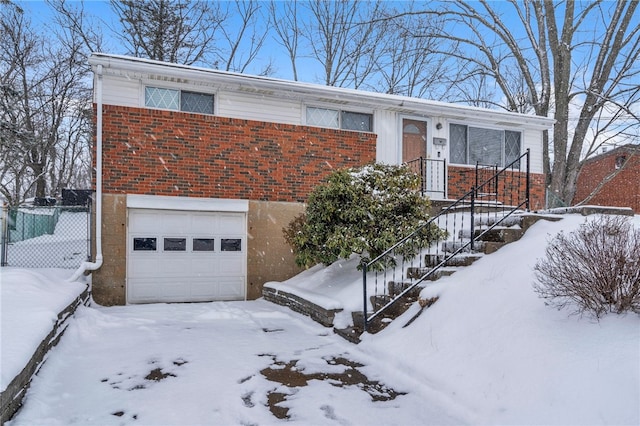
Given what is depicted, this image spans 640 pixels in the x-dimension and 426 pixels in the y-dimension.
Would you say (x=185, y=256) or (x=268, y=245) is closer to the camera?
(x=185, y=256)

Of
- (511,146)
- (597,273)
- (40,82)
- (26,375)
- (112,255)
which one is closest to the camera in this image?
(597,273)

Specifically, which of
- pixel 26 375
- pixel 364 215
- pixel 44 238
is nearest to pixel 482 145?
pixel 364 215

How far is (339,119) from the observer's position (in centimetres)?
1036

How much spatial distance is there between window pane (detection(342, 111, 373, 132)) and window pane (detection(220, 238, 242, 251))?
3.77 meters

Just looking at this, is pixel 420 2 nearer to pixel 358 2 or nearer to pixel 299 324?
pixel 358 2

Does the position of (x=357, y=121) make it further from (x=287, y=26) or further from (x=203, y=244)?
(x=287, y=26)

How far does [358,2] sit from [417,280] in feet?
64.0

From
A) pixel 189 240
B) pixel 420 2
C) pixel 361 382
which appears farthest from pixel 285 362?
pixel 420 2

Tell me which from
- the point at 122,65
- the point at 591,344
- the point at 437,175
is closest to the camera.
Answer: the point at 591,344

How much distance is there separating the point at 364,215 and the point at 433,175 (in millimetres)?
4453

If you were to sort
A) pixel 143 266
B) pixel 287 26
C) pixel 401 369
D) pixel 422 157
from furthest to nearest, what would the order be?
pixel 287 26
pixel 422 157
pixel 143 266
pixel 401 369

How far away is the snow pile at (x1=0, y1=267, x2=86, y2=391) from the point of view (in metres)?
3.72

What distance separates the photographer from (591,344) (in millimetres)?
3490

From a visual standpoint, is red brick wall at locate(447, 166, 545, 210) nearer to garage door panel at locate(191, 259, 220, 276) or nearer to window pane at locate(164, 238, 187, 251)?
garage door panel at locate(191, 259, 220, 276)
